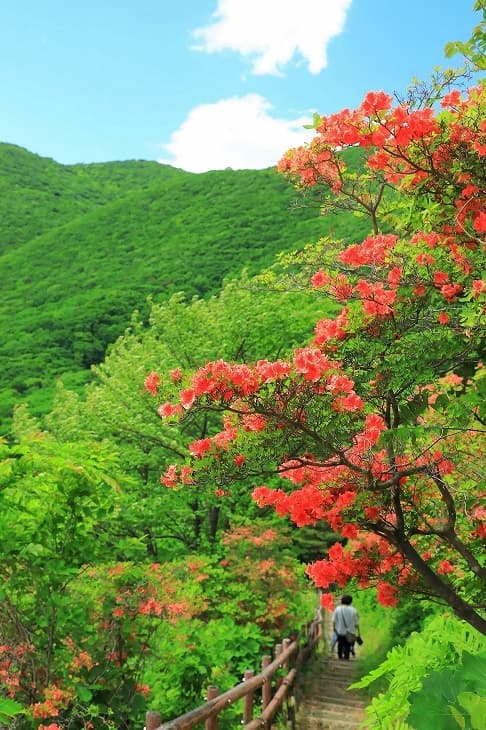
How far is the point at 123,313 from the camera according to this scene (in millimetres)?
34250

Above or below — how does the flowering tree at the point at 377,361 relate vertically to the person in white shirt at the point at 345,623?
above

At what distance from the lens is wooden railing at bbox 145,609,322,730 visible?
13.9 ft

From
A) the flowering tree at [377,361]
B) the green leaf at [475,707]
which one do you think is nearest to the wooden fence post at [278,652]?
the flowering tree at [377,361]

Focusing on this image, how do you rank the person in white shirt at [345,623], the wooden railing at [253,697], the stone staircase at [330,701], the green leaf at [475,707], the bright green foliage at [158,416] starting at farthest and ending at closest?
the bright green foliage at [158,416] → the person in white shirt at [345,623] → the stone staircase at [330,701] → the wooden railing at [253,697] → the green leaf at [475,707]

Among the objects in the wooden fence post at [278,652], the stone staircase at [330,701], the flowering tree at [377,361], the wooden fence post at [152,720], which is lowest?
the stone staircase at [330,701]

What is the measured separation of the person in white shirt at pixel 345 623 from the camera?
36.4 feet

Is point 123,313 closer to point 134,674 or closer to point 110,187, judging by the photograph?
point 134,674

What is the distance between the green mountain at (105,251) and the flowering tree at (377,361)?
77.7ft

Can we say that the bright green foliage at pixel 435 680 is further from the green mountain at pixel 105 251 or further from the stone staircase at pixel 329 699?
Result: the green mountain at pixel 105 251

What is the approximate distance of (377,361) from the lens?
372cm

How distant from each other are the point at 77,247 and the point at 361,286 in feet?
143

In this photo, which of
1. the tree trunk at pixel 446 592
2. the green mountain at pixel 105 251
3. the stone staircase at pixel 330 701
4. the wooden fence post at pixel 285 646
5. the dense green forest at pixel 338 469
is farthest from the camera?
the green mountain at pixel 105 251

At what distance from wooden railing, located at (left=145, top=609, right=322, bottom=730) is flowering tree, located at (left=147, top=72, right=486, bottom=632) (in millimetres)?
1591

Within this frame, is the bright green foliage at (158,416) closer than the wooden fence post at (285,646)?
No
